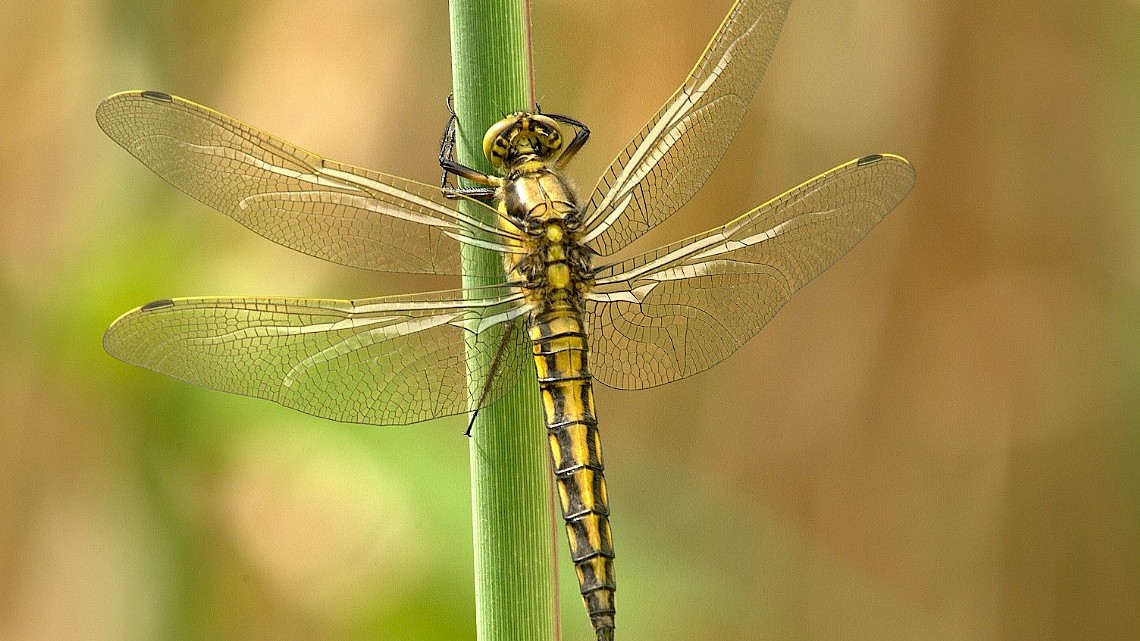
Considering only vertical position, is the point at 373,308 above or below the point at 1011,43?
below

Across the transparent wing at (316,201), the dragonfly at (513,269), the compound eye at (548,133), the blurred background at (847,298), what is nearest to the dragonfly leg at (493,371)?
the dragonfly at (513,269)

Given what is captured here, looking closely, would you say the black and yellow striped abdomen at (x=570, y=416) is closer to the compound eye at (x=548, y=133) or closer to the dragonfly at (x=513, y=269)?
the dragonfly at (x=513, y=269)

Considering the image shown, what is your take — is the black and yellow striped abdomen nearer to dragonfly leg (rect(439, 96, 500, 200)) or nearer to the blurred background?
dragonfly leg (rect(439, 96, 500, 200))

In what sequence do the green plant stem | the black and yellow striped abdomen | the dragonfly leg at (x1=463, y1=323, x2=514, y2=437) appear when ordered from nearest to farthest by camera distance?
the green plant stem → the dragonfly leg at (x1=463, y1=323, x2=514, y2=437) → the black and yellow striped abdomen

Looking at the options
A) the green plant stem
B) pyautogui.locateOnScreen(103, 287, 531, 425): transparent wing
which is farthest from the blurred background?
the green plant stem

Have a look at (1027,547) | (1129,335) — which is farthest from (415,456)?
(1129,335)

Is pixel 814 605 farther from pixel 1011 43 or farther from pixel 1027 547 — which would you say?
pixel 1011 43

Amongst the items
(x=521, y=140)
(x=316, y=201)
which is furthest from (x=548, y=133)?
(x=316, y=201)
